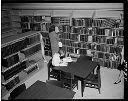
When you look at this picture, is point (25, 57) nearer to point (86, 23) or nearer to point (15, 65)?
point (15, 65)

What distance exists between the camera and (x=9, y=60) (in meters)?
4.88

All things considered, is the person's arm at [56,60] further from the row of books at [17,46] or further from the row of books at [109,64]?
the row of books at [109,64]

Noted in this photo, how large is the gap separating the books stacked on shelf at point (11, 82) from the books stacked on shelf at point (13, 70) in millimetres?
159

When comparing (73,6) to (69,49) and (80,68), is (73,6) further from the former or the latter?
(80,68)

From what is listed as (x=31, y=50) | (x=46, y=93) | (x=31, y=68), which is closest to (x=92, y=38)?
(x=31, y=50)

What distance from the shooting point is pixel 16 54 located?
17.0ft

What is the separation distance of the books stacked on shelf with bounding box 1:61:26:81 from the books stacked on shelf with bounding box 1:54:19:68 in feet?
0.51

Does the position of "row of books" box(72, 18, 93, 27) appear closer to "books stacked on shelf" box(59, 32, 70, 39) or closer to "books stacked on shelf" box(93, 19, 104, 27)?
"books stacked on shelf" box(93, 19, 104, 27)

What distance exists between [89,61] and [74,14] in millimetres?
2372

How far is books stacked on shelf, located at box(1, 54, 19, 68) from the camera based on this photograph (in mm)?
4781

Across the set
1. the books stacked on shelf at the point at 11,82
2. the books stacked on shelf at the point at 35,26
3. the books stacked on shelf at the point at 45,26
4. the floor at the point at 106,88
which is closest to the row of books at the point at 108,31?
the floor at the point at 106,88

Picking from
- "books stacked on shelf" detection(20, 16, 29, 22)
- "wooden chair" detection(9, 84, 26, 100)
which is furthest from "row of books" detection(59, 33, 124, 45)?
"wooden chair" detection(9, 84, 26, 100)

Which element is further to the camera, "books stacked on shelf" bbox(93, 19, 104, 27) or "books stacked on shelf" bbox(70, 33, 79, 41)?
"books stacked on shelf" bbox(70, 33, 79, 41)

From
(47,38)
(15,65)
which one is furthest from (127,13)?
(47,38)
